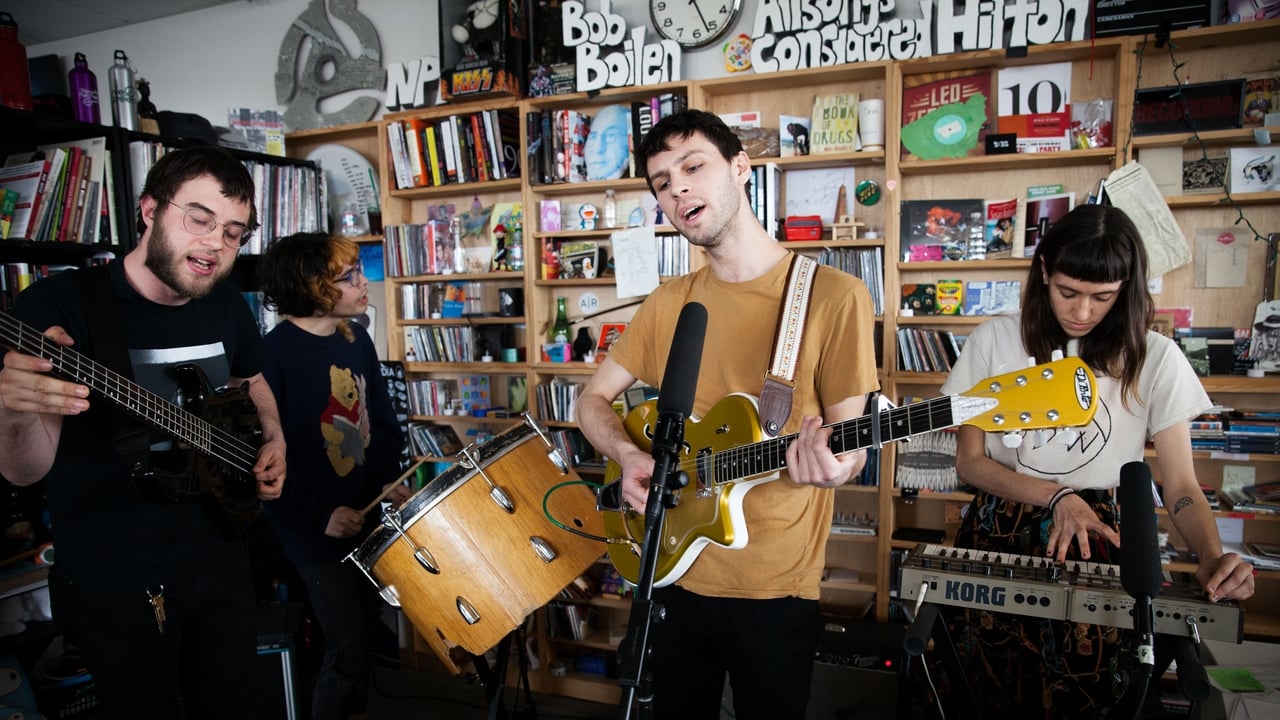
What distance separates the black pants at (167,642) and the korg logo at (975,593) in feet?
5.74

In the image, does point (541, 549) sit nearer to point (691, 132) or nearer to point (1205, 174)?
point (691, 132)

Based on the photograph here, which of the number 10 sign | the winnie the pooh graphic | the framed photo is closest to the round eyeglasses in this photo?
the winnie the pooh graphic

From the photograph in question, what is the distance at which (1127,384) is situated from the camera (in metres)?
1.67

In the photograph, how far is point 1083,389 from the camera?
1.12 m

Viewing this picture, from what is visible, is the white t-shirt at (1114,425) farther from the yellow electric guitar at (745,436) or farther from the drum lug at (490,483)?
the drum lug at (490,483)

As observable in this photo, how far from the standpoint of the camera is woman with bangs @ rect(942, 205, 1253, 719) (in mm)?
1548

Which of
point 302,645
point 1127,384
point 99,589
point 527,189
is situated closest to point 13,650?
point 302,645

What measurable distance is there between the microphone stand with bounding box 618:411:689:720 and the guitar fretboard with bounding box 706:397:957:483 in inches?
13.8

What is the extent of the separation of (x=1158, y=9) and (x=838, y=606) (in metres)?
2.68

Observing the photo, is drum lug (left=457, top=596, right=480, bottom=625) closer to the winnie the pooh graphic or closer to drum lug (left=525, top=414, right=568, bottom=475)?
drum lug (left=525, top=414, right=568, bottom=475)

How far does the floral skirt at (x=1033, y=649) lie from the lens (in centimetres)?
153

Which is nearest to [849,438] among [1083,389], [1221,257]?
Result: [1083,389]

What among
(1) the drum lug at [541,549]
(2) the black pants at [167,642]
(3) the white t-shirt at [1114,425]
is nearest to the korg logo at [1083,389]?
(3) the white t-shirt at [1114,425]

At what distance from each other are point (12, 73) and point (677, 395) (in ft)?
10.5
